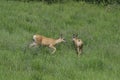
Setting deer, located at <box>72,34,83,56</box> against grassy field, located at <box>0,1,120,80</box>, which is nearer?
grassy field, located at <box>0,1,120,80</box>

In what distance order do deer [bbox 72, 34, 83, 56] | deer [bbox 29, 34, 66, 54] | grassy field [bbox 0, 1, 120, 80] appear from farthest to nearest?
deer [bbox 72, 34, 83, 56]
deer [bbox 29, 34, 66, 54]
grassy field [bbox 0, 1, 120, 80]

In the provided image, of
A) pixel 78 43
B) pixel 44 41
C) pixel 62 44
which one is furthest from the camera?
pixel 62 44

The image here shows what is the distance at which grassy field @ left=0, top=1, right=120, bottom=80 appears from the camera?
12.7 m

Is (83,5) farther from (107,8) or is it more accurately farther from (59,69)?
(59,69)

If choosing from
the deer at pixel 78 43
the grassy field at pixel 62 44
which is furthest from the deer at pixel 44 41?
the deer at pixel 78 43

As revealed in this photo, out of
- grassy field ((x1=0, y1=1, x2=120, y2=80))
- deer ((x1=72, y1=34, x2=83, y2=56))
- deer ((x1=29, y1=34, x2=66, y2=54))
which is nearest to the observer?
grassy field ((x1=0, y1=1, x2=120, y2=80))

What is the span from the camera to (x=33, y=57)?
14023 mm

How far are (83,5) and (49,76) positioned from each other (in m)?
13.5

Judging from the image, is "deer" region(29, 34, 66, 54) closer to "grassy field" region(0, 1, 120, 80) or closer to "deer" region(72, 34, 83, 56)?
"grassy field" region(0, 1, 120, 80)

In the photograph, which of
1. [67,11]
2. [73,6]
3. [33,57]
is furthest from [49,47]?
[73,6]

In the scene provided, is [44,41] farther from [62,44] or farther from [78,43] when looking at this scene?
[78,43]

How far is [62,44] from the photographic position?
16.4 m

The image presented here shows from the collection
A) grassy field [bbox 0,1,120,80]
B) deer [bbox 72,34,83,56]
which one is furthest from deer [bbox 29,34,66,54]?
deer [bbox 72,34,83,56]

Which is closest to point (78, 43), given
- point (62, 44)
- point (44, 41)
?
point (62, 44)
